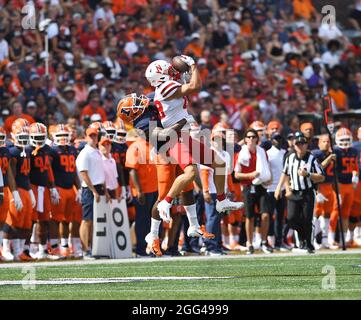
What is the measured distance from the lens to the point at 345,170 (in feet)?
60.5

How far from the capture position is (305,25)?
26.6m

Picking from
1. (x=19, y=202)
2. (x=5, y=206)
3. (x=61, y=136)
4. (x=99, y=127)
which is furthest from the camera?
(x=99, y=127)

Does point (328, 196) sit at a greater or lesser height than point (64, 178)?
lesser

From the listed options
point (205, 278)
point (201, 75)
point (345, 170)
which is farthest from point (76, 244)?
point (201, 75)

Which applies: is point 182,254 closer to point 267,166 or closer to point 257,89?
point 267,166

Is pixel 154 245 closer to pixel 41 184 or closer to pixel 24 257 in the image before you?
pixel 24 257

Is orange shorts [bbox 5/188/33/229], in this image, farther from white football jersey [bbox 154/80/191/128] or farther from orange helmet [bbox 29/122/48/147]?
white football jersey [bbox 154/80/191/128]

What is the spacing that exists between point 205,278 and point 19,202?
4623mm

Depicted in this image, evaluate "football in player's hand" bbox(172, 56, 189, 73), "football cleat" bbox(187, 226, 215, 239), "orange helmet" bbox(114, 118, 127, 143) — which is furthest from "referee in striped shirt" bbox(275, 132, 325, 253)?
"football in player's hand" bbox(172, 56, 189, 73)

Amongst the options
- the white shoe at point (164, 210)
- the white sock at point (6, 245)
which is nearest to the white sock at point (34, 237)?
the white sock at point (6, 245)

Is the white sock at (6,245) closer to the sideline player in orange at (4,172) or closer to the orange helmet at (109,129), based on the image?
the sideline player in orange at (4,172)

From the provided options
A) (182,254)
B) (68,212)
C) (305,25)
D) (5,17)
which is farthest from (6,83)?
(305,25)
